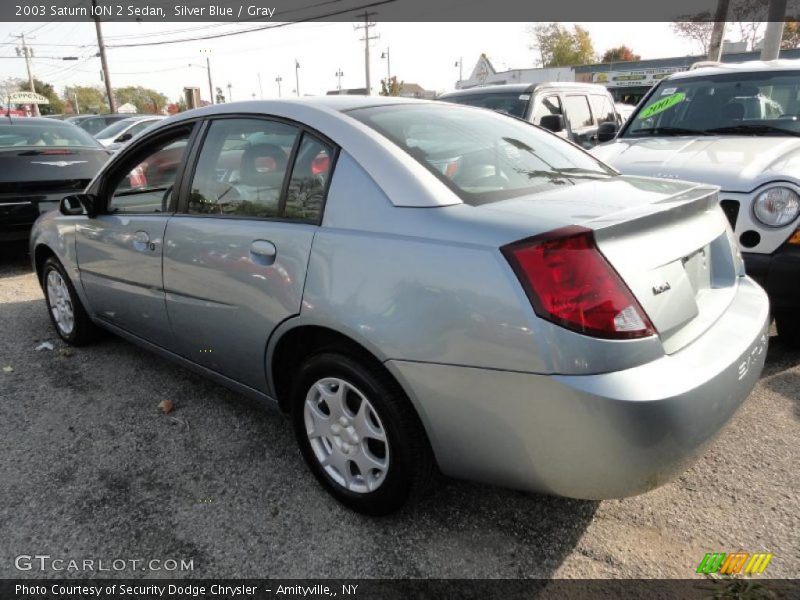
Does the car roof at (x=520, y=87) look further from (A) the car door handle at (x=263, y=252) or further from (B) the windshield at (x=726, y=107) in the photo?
(A) the car door handle at (x=263, y=252)

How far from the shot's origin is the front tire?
2063 mm

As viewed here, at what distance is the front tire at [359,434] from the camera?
6.77ft

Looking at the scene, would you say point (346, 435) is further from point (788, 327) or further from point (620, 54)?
point (620, 54)

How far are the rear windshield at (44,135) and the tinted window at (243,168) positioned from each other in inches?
200

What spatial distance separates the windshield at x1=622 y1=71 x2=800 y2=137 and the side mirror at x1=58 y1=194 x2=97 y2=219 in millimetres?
4310

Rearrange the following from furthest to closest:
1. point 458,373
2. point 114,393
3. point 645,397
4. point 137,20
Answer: point 137,20 < point 114,393 < point 458,373 < point 645,397

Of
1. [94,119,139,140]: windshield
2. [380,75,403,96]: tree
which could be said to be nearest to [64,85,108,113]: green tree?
[380,75,403,96]: tree

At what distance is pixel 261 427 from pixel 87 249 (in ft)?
5.37

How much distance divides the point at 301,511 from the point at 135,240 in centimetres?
172

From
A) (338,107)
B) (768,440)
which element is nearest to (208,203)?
(338,107)

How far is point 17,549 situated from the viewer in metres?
2.21

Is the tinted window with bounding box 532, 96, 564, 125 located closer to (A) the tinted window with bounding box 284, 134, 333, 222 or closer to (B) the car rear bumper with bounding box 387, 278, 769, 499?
(A) the tinted window with bounding box 284, 134, 333, 222

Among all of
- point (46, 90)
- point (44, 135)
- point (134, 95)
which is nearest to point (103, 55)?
point (44, 135)

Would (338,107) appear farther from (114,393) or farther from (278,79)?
(278,79)
